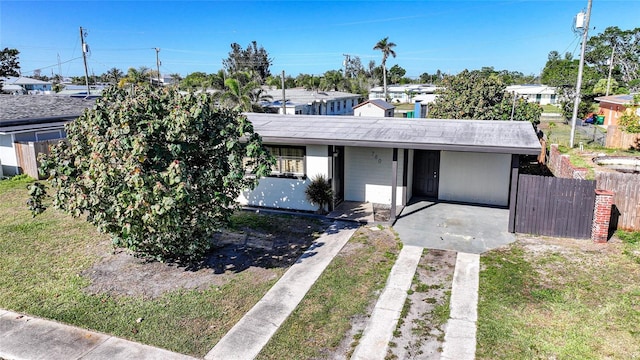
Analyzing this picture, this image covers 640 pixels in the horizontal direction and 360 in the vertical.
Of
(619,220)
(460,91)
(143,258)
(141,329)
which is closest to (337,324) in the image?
(141,329)

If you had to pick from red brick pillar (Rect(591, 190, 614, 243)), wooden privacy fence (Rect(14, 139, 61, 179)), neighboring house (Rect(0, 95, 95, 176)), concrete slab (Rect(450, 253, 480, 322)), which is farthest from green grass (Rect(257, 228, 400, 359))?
wooden privacy fence (Rect(14, 139, 61, 179))

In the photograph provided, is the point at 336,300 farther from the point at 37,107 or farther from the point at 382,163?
the point at 37,107

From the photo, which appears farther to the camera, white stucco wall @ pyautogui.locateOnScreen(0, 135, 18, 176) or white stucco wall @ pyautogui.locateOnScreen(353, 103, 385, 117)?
white stucco wall @ pyautogui.locateOnScreen(353, 103, 385, 117)

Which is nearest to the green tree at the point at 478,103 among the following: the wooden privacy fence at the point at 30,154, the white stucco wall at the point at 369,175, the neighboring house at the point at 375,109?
the neighboring house at the point at 375,109

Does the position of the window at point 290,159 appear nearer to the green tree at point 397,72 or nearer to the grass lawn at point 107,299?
the grass lawn at point 107,299

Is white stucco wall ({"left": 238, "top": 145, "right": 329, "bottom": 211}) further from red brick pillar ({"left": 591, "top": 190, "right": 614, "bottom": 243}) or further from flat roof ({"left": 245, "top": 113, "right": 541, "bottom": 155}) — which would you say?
red brick pillar ({"left": 591, "top": 190, "right": 614, "bottom": 243})

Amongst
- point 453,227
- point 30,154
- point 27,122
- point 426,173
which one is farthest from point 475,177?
point 27,122

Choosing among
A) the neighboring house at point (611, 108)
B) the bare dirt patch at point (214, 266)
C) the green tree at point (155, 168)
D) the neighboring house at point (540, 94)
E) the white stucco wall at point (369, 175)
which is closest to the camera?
the green tree at point (155, 168)
